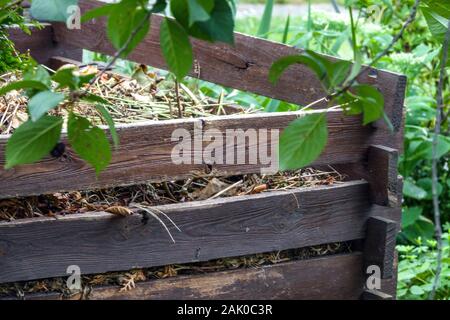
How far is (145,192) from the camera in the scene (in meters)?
2.21

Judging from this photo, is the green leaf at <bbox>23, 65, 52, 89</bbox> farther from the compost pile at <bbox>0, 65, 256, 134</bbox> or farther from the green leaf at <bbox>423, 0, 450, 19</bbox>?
the compost pile at <bbox>0, 65, 256, 134</bbox>

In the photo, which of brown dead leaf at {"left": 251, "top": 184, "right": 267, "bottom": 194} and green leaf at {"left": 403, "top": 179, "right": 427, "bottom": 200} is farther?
green leaf at {"left": 403, "top": 179, "right": 427, "bottom": 200}

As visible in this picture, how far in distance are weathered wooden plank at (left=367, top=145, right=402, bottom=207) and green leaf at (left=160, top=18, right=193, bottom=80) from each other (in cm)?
144

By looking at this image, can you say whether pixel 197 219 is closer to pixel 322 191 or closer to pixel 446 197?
pixel 322 191

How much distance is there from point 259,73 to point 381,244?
71 centimetres

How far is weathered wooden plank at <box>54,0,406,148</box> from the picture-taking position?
7.31 feet

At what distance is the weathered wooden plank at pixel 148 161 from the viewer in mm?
1943

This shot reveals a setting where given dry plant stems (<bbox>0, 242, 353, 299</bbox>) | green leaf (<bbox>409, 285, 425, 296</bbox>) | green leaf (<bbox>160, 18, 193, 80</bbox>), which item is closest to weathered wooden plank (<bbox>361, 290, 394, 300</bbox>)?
dry plant stems (<bbox>0, 242, 353, 299</bbox>)

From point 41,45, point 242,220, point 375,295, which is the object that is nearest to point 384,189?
point 375,295

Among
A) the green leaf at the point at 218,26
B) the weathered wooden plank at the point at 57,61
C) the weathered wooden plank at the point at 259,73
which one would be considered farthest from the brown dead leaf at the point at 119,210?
the weathered wooden plank at the point at 57,61

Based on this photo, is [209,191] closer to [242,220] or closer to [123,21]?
[242,220]

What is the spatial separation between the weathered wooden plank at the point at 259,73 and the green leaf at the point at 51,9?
1.48m

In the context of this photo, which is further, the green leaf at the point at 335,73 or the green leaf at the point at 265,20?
the green leaf at the point at 265,20

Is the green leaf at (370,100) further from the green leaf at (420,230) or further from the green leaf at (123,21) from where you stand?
the green leaf at (420,230)
